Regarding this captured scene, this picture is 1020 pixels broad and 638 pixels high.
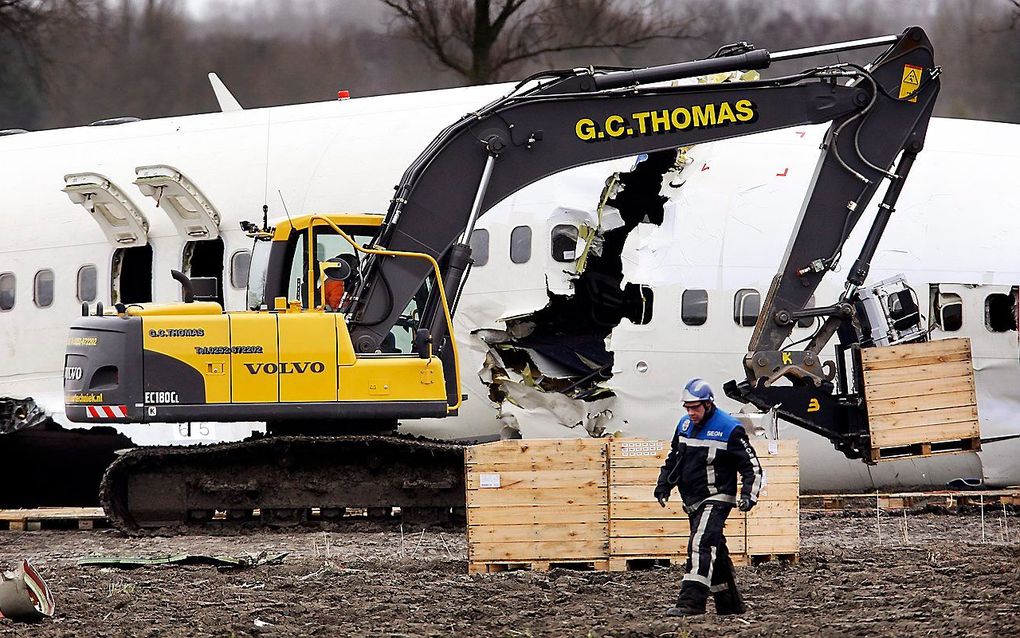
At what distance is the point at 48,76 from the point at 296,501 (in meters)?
26.3

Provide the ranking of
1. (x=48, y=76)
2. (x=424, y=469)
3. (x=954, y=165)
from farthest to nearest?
(x=48, y=76)
(x=954, y=165)
(x=424, y=469)

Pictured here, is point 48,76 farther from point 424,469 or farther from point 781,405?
point 781,405

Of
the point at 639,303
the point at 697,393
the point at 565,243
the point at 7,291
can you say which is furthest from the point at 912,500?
the point at 7,291

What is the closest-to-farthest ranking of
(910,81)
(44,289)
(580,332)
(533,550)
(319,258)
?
(533,550) → (910,81) → (319,258) → (580,332) → (44,289)

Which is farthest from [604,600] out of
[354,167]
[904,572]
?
[354,167]

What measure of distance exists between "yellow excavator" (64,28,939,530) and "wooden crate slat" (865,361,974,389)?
367mm

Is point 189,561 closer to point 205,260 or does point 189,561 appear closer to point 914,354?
point 205,260

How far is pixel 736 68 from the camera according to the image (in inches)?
593

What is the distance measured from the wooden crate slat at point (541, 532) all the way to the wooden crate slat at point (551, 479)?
36 centimetres

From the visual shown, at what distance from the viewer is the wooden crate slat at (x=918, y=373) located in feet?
50.4

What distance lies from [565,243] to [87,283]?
602cm

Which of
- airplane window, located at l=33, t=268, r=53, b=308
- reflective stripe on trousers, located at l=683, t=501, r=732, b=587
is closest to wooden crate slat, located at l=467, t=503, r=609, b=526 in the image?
Answer: reflective stripe on trousers, located at l=683, t=501, r=732, b=587

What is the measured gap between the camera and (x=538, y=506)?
14.4 meters

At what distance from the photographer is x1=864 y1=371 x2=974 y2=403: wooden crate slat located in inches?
603
